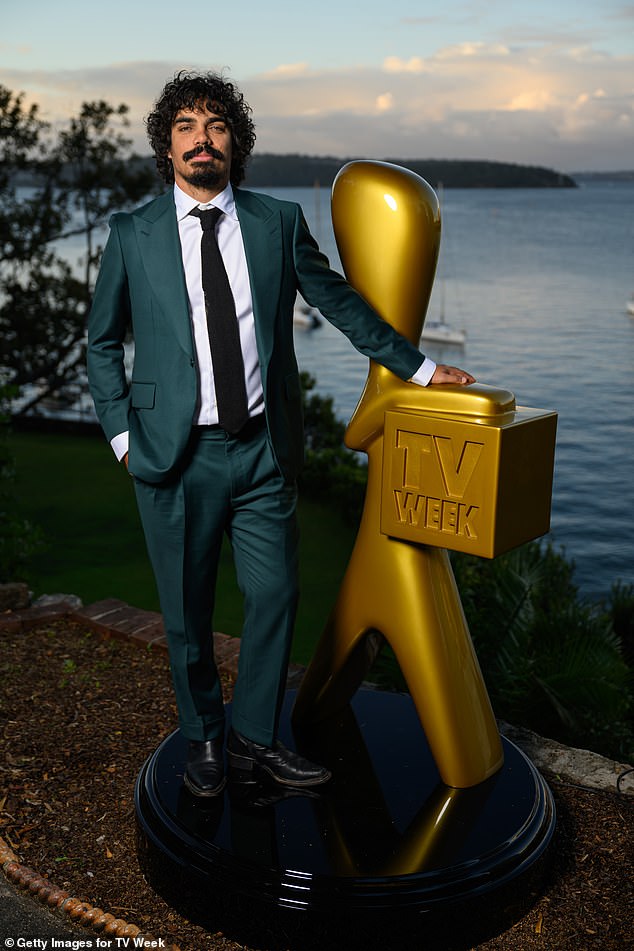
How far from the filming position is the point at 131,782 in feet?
11.0

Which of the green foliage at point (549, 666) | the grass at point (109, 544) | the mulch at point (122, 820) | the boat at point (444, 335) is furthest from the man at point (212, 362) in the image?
the boat at point (444, 335)

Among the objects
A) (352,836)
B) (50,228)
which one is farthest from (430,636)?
(50,228)

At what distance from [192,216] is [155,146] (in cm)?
29

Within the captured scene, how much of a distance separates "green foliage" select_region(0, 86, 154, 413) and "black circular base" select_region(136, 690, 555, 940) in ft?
29.0

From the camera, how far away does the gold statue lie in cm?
255

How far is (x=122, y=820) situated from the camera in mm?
3143

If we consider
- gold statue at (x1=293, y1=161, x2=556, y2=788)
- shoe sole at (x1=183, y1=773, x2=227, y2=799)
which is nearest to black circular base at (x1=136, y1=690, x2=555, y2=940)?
shoe sole at (x1=183, y1=773, x2=227, y2=799)

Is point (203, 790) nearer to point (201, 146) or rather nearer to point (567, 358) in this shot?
point (201, 146)

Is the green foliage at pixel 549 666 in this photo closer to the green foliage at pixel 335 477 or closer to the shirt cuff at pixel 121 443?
the shirt cuff at pixel 121 443

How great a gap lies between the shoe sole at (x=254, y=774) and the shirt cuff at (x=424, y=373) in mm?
1142

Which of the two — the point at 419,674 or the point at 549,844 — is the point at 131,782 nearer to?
the point at 419,674

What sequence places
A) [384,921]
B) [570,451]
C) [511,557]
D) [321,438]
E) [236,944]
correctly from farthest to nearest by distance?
1. [570,451]
2. [321,438]
3. [511,557]
4. [236,944]
5. [384,921]

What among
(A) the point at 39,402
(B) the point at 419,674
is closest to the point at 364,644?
(B) the point at 419,674

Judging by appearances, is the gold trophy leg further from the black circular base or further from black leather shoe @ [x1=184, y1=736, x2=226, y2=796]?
black leather shoe @ [x1=184, y1=736, x2=226, y2=796]
